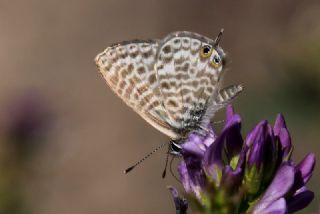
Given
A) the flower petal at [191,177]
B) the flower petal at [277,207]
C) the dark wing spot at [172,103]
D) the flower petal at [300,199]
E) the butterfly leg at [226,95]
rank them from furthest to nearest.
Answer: the dark wing spot at [172,103] < the butterfly leg at [226,95] < the flower petal at [191,177] < the flower petal at [300,199] < the flower petal at [277,207]

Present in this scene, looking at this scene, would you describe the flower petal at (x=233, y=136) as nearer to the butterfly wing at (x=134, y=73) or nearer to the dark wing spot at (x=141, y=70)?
the butterfly wing at (x=134, y=73)

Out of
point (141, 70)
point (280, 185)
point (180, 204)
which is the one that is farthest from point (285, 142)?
point (141, 70)

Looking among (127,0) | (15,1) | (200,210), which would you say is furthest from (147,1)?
(200,210)

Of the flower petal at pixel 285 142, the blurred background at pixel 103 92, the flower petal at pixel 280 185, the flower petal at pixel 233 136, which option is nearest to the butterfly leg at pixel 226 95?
the flower petal at pixel 233 136

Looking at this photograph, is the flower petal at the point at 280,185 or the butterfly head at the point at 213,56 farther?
the butterfly head at the point at 213,56

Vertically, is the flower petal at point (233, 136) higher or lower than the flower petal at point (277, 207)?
higher

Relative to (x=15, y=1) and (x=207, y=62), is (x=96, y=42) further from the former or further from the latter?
(x=207, y=62)

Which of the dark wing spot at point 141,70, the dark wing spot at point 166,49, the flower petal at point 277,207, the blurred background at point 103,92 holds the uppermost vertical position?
the dark wing spot at point 166,49

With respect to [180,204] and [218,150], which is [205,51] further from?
[180,204]
